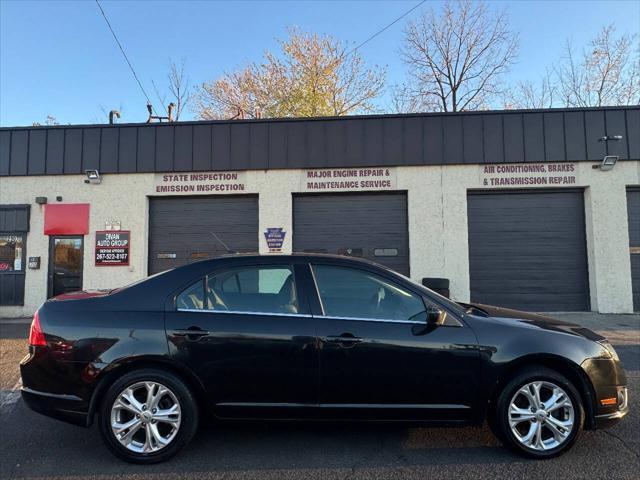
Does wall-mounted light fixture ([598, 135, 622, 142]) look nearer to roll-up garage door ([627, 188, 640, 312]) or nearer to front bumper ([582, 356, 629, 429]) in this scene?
roll-up garage door ([627, 188, 640, 312])

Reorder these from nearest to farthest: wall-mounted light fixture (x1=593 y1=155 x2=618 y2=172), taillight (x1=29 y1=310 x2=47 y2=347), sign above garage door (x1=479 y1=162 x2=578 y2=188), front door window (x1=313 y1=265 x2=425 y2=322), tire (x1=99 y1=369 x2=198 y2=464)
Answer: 1. tire (x1=99 y1=369 x2=198 y2=464)
2. taillight (x1=29 y1=310 x2=47 y2=347)
3. front door window (x1=313 y1=265 x2=425 y2=322)
4. wall-mounted light fixture (x1=593 y1=155 x2=618 y2=172)
5. sign above garage door (x1=479 y1=162 x2=578 y2=188)

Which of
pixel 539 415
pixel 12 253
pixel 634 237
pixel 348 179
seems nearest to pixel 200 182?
pixel 348 179

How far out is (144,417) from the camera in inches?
129

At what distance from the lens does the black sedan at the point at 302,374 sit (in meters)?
3.30

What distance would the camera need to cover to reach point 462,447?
352 cm

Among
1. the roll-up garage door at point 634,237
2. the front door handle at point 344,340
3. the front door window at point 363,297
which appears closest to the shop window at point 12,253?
the front door window at point 363,297

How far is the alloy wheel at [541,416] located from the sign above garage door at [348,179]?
7617 mm

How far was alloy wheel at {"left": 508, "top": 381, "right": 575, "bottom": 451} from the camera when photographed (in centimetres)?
331

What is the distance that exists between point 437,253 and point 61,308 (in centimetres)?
853

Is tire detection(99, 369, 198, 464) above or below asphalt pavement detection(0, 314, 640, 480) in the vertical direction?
above

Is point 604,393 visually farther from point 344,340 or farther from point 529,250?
point 529,250

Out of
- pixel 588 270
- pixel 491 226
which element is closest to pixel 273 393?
pixel 491 226

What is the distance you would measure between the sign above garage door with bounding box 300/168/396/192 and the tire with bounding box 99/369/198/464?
25.6 ft

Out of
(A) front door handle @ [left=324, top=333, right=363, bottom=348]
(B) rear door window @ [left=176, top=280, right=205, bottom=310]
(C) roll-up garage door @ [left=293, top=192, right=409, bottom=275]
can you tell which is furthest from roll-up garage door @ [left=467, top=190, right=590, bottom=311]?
(B) rear door window @ [left=176, top=280, right=205, bottom=310]
